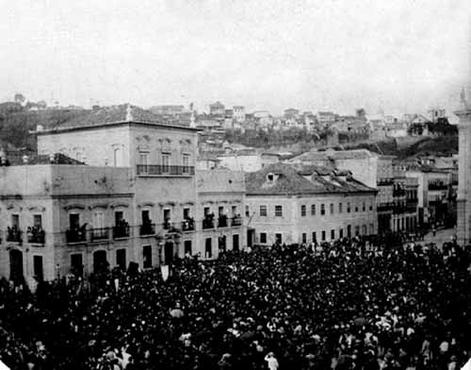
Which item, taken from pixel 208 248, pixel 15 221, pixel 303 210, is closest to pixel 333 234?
pixel 303 210

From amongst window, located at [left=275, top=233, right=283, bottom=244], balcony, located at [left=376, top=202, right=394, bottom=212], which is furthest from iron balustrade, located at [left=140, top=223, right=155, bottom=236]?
balcony, located at [left=376, top=202, right=394, bottom=212]

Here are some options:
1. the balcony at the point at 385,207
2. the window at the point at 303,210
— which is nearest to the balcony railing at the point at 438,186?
the balcony at the point at 385,207

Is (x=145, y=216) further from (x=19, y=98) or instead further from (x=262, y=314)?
(x=19, y=98)

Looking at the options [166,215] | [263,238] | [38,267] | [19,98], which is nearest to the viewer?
[19,98]

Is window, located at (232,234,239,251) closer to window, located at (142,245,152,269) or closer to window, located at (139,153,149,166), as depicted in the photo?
window, located at (142,245,152,269)

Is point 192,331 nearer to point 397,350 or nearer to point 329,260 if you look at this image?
point 397,350

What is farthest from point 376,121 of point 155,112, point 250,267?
point 250,267

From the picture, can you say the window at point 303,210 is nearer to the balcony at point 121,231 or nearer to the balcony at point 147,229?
the balcony at point 147,229
